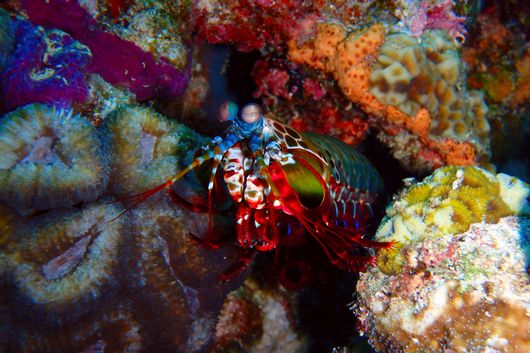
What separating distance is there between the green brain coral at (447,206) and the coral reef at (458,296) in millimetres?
67

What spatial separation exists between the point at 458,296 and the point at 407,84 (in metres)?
2.77

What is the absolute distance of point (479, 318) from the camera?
239 cm

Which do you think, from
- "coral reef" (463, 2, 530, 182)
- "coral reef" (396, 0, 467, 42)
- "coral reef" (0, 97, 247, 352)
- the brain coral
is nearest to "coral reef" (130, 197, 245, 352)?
"coral reef" (0, 97, 247, 352)

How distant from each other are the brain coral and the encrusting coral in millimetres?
2326

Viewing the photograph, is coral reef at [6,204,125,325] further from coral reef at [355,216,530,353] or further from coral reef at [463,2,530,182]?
coral reef at [463,2,530,182]

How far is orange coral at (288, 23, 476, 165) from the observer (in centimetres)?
436

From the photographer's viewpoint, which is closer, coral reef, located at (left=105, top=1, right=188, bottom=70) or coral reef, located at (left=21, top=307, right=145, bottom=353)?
coral reef, located at (left=21, top=307, right=145, bottom=353)

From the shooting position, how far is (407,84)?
14.5 feet

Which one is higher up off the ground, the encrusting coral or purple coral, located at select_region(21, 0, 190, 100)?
purple coral, located at select_region(21, 0, 190, 100)

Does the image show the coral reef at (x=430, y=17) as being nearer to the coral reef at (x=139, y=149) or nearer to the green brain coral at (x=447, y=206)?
the green brain coral at (x=447, y=206)

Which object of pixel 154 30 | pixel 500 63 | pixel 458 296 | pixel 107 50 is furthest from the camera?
pixel 500 63

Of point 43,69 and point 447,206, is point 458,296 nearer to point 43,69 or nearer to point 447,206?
point 447,206

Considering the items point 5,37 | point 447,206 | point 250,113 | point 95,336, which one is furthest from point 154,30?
point 447,206

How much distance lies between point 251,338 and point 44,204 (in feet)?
9.78
